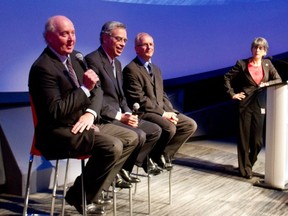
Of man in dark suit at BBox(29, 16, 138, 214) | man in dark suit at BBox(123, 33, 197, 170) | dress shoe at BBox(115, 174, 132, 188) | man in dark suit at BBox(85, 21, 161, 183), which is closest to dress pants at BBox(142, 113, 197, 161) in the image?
man in dark suit at BBox(123, 33, 197, 170)

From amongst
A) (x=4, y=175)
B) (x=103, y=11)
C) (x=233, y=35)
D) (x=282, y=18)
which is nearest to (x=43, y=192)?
(x=4, y=175)

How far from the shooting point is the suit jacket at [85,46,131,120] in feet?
9.05

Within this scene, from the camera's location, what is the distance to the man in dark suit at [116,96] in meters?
2.77

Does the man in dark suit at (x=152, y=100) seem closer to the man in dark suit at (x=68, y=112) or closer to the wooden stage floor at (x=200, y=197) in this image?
the wooden stage floor at (x=200, y=197)

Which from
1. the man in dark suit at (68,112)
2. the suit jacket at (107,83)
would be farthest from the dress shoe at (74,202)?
the suit jacket at (107,83)

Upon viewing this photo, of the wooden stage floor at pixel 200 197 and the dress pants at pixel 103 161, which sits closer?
the dress pants at pixel 103 161

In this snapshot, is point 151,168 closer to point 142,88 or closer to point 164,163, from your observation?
point 164,163

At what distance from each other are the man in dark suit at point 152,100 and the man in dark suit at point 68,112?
0.68 metres

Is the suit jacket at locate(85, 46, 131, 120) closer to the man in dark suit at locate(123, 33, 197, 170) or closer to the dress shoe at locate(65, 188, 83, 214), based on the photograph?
the man in dark suit at locate(123, 33, 197, 170)

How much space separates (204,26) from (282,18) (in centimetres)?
140

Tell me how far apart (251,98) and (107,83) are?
1.67 meters

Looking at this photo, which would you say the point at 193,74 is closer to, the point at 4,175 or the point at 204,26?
the point at 204,26

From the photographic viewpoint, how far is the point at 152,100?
10.6 ft

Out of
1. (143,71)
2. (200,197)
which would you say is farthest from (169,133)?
(200,197)
